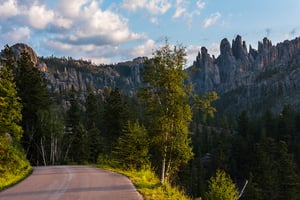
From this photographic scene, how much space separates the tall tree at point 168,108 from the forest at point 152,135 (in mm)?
74

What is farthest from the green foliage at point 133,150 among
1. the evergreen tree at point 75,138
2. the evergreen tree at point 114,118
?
the evergreen tree at point 75,138

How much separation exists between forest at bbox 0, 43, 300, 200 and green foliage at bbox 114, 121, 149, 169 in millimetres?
71

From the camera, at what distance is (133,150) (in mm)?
28000

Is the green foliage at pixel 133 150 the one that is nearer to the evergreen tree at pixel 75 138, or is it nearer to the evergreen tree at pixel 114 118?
the evergreen tree at pixel 114 118

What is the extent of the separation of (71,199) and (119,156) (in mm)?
15880

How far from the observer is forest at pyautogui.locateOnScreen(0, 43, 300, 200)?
94.1 ft

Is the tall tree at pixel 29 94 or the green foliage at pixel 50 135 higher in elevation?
the tall tree at pixel 29 94

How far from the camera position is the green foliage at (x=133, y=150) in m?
Result: 27.9

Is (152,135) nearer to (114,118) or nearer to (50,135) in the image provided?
(114,118)

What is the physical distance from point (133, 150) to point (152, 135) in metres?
2.36

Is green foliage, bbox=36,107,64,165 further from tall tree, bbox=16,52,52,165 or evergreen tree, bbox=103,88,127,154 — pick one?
evergreen tree, bbox=103,88,127,154

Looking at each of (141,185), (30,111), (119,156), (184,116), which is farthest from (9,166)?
(30,111)

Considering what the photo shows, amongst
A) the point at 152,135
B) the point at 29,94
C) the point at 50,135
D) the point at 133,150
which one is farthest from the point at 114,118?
the point at 133,150

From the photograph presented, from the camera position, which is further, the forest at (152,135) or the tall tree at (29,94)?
the tall tree at (29,94)
